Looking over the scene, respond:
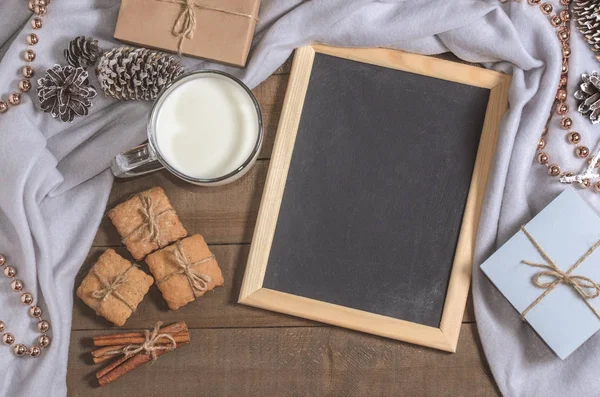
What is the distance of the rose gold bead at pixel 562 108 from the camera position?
1.13 m

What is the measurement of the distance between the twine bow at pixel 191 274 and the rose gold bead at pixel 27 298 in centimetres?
22

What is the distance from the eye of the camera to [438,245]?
1.12 metres

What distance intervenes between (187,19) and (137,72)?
0.39 ft

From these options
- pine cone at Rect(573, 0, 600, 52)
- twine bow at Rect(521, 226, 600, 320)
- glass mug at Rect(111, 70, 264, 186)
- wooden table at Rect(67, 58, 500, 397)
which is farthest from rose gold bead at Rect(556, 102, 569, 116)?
glass mug at Rect(111, 70, 264, 186)

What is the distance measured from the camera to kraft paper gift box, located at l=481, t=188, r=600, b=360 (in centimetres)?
104

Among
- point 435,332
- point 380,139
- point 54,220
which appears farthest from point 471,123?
point 54,220

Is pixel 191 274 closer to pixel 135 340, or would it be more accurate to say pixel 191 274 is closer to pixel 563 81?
pixel 135 340

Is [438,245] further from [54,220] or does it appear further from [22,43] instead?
[22,43]

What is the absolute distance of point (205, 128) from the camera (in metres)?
1.10

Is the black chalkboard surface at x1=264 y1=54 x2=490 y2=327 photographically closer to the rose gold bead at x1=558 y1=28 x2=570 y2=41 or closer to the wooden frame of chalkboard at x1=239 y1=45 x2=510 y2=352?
the wooden frame of chalkboard at x1=239 y1=45 x2=510 y2=352

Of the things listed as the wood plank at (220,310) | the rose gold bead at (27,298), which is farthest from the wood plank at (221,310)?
the rose gold bead at (27,298)

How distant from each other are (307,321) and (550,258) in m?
0.39

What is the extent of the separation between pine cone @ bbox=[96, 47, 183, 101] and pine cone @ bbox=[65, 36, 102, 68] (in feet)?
0.09

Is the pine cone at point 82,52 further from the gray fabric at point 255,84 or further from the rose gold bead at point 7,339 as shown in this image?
the rose gold bead at point 7,339
